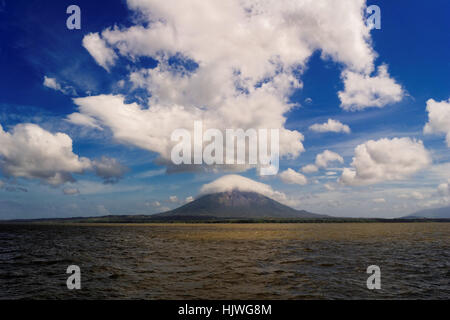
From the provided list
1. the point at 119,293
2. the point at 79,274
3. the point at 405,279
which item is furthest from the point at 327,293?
the point at 79,274

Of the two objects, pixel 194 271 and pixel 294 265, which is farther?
pixel 294 265

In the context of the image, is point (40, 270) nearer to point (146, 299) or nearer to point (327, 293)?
point (146, 299)

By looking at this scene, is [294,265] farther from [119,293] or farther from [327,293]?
[119,293]
